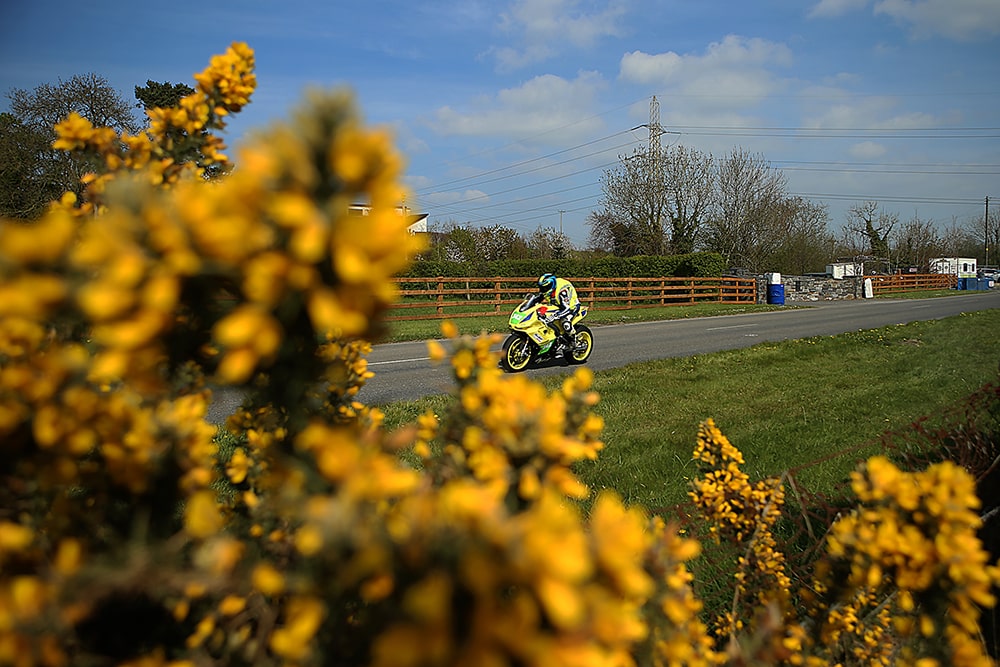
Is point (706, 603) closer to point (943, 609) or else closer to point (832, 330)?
point (943, 609)

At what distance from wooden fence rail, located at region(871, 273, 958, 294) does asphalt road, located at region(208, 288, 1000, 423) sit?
797 inches

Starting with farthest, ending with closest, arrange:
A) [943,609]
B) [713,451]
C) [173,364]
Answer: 1. [713,451]
2. [943,609]
3. [173,364]

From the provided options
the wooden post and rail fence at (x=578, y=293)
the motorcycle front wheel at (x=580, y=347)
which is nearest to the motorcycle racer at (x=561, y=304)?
the motorcycle front wheel at (x=580, y=347)

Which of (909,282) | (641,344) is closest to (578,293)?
(641,344)

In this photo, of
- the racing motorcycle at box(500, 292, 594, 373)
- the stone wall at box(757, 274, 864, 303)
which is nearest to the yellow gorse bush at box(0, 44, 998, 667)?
the racing motorcycle at box(500, 292, 594, 373)

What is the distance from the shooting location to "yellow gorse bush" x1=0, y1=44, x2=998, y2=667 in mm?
552

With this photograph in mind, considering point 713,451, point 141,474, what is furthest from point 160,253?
point 713,451

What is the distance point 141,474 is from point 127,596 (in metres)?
0.15

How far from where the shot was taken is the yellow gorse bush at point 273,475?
55 cm

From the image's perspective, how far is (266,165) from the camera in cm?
59

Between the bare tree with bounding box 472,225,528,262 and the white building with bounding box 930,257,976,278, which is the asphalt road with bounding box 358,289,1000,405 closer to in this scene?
the bare tree with bounding box 472,225,528,262

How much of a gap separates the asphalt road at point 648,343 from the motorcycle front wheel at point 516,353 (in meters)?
0.27

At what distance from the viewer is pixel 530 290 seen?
2159 cm

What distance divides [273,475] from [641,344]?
12168 mm
